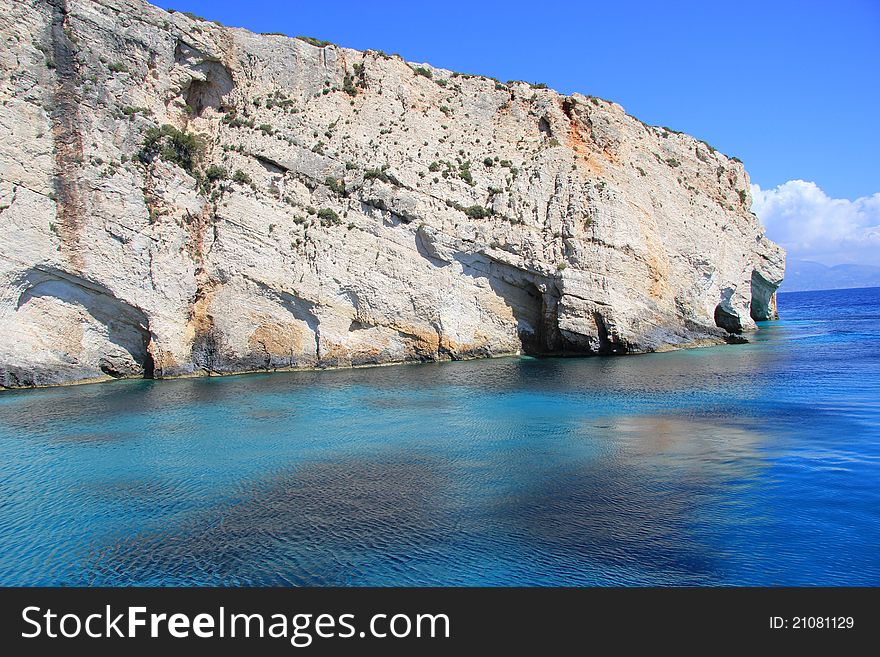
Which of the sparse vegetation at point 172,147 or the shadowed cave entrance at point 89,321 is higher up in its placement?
the sparse vegetation at point 172,147

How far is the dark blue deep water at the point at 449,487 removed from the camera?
7.86m

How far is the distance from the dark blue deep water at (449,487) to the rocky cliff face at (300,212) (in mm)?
5601

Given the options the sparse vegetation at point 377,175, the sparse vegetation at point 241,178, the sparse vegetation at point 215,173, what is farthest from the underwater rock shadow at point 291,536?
the sparse vegetation at point 377,175

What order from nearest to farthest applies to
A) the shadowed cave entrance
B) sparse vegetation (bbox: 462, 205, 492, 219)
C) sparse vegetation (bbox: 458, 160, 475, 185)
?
the shadowed cave entrance < sparse vegetation (bbox: 462, 205, 492, 219) < sparse vegetation (bbox: 458, 160, 475, 185)

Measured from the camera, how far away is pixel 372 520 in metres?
9.45

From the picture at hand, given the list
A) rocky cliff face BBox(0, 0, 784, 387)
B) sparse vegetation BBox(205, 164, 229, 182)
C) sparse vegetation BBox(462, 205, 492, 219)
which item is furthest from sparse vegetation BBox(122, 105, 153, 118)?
sparse vegetation BBox(462, 205, 492, 219)

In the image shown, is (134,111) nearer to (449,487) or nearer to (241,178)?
(241,178)

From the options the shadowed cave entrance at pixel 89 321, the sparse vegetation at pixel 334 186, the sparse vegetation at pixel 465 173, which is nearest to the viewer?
the shadowed cave entrance at pixel 89 321

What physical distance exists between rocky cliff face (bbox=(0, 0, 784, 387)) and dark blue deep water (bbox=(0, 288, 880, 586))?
5601mm

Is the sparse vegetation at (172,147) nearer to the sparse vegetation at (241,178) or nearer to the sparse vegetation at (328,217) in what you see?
the sparse vegetation at (241,178)

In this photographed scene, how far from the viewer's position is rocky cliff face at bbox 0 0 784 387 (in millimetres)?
23844

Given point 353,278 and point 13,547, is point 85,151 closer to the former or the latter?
point 353,278

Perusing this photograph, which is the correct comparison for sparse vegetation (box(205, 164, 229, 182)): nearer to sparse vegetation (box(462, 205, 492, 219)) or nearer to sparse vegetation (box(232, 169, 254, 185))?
sparse vegetation (box(232, 169, 254, 185))
